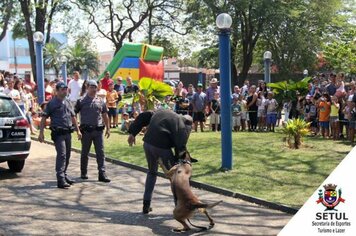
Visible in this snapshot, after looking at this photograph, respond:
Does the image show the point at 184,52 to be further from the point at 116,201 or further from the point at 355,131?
the point at 116,201

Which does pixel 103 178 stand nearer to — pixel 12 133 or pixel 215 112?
pixel 12 133

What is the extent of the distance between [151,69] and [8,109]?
13929 millimetres

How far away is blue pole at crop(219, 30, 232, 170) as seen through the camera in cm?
943

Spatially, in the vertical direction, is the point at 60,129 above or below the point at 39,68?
below

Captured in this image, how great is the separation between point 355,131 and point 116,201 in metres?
8.07

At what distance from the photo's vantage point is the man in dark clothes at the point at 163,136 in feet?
20.6

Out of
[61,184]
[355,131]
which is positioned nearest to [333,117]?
[355,131]

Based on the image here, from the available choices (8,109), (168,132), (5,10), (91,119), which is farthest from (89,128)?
(5,10)

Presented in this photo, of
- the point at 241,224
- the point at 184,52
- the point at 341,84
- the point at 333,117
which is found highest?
the point at 184,52

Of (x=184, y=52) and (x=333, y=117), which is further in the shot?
(x=184, y=52)

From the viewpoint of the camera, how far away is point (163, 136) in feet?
21.1

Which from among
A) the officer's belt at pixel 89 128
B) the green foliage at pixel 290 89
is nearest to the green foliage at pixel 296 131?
the green foliage at pixel 290 89

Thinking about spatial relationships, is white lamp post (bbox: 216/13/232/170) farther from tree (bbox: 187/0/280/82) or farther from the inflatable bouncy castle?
tree (bbox: 187/0/280/82)

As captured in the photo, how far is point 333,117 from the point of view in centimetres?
1373
